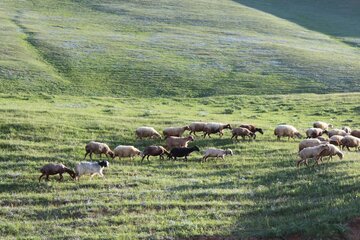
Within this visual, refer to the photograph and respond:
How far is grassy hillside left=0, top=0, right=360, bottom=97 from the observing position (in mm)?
57750

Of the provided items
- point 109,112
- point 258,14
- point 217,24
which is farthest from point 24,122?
point 258,14

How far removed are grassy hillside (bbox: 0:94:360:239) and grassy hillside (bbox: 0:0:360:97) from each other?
23302 millimetres

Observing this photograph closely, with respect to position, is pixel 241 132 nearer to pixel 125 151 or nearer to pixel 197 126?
pixel 197 126

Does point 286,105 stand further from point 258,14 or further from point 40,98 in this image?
point 258,14

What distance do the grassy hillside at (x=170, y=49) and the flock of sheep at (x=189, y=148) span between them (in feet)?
76.9

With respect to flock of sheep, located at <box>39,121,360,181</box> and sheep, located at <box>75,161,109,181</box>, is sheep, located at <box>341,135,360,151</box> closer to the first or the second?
flock of sheep, located at <box>39,121,360,181</box>

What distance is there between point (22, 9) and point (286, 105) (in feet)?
223

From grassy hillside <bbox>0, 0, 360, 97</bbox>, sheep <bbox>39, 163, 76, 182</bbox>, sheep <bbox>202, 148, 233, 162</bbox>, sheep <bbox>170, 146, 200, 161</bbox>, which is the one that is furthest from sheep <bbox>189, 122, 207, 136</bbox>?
grassy hillside <bbox>0, 0, 360, 97</bbox>

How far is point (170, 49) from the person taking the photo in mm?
76812

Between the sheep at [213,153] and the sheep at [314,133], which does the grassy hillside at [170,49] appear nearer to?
the sheep at [314,133]

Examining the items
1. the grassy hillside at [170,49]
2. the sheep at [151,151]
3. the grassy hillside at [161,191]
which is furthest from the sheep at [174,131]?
the grassy hillside at [170,49]

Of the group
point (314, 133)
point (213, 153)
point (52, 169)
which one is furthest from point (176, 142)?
point (314, 133)

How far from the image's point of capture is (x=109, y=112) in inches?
1586

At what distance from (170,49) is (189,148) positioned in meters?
51.9
